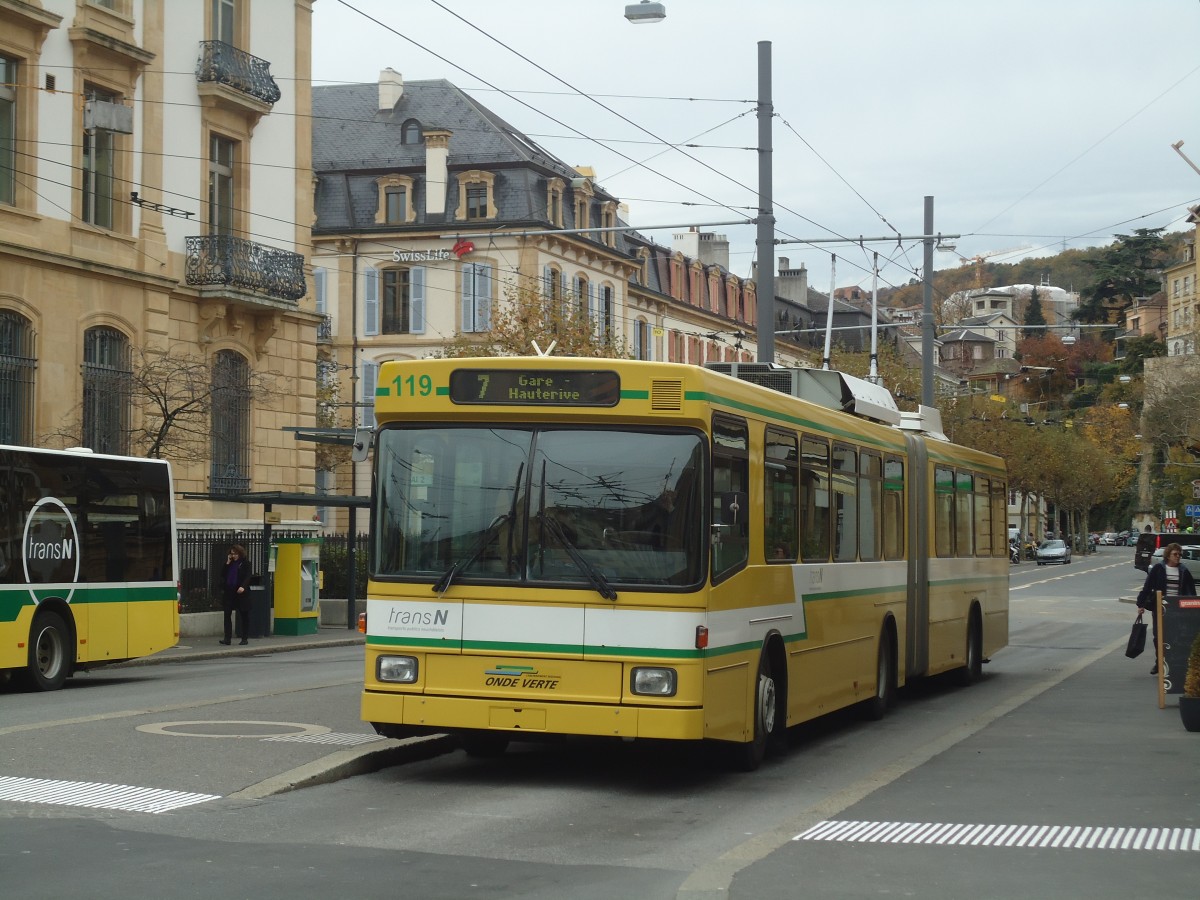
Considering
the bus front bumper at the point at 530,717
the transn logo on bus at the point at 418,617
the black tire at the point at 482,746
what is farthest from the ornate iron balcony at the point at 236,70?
the bus front bumper at the point at 530,717

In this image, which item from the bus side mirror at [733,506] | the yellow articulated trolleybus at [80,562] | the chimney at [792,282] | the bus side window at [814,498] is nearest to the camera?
the bus side mirror at [733,506]

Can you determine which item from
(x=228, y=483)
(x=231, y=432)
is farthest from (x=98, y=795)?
(x=231, y=432)

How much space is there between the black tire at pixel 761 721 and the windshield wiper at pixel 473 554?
2229mm

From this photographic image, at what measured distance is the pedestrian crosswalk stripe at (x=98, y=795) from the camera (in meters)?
9.93

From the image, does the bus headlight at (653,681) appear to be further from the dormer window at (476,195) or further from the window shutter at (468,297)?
the dormer window at (476,195)

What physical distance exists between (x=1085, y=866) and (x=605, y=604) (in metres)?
3.56

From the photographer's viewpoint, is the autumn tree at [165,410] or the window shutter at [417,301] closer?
the autumn tree at [165,410]

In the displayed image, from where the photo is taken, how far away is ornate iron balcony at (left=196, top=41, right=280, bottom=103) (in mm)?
34469

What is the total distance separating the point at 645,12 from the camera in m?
22.5

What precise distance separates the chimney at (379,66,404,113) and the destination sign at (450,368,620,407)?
2200 inches

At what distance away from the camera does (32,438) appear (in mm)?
30234

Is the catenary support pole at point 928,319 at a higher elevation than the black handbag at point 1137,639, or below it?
higher

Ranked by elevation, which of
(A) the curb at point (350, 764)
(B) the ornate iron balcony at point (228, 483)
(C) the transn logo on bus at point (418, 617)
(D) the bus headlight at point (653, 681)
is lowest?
(A) the curb at point (350, 764)

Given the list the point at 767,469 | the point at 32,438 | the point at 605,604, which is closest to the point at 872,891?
the point at 605,604
